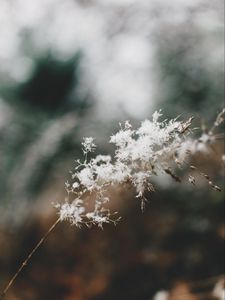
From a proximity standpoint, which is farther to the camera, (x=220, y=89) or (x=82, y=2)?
(x=82, y=2)

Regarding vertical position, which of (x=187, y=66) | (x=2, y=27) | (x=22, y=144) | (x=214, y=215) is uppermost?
(x=2, y=27)

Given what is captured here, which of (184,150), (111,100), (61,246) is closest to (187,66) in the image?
(111,100)

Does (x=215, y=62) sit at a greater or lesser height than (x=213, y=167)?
greater

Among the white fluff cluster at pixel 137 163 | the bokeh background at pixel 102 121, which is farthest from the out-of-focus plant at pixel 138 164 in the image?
the bokeh background at pixel 102 121

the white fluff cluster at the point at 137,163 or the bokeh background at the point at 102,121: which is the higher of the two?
the bokeh background at the point at 102,121

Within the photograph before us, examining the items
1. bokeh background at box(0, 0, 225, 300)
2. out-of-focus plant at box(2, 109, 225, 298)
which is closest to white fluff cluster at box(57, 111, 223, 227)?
out-of-focus plant at box(2, 109, 225, 298)

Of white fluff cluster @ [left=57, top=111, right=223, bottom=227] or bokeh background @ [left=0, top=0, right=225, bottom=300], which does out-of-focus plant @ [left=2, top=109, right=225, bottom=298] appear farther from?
bokeh background @ [left=0, top=0, right=225, bottom=300]

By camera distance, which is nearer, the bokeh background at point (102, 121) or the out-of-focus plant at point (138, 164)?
the out-of-focus plant at point (138, 164)

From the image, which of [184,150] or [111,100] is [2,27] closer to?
[111,100]

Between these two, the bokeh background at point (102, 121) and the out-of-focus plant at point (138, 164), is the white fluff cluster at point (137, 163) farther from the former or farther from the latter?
the bokeh background at point (102, 121)
